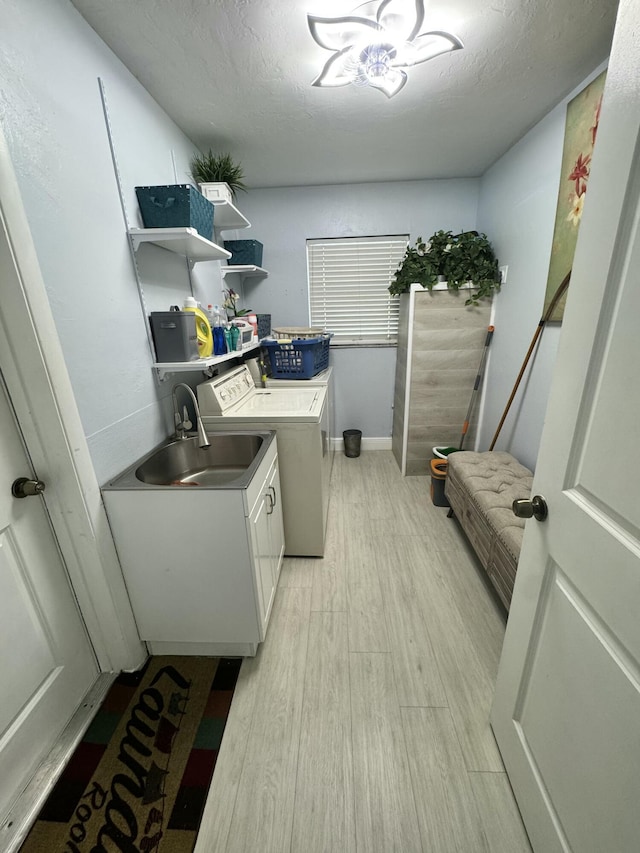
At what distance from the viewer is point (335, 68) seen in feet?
4.36

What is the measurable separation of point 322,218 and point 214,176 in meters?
1.18

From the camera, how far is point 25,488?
1030 mm

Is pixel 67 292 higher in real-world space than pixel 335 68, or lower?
lower

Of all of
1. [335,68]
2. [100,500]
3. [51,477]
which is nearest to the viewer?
[51,477]

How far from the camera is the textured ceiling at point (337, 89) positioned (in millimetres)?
1178

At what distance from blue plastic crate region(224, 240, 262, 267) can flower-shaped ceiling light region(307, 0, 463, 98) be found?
1299 mm

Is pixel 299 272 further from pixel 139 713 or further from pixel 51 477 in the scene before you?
pixel 139 713

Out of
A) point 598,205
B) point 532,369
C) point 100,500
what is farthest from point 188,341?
point 532,369

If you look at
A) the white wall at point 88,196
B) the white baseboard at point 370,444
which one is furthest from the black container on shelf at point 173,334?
the white baseboard at point 370,444

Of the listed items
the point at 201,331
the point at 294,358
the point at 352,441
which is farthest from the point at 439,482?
the point at 201,331

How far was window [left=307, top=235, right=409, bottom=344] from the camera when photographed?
3.00 metres

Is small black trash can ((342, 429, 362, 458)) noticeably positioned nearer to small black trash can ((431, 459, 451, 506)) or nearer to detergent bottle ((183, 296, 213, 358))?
small black trash can ((431, 459, 451, 506))

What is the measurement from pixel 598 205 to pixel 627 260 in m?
0.16

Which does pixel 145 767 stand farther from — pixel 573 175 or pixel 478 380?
pixel 573 175
